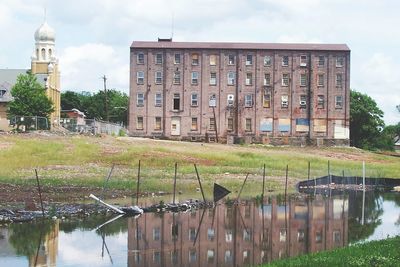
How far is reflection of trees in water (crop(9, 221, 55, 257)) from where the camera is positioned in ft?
91.0

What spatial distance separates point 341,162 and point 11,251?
60.4m

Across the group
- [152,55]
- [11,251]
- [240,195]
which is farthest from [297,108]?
[11,251]

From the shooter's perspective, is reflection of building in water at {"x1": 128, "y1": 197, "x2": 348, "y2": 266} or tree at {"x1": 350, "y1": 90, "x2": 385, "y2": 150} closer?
reflection of building in water at {"x1": 128, "y1": 197, "x2": 348, "y2": 266}

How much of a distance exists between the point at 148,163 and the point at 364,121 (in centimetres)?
7864

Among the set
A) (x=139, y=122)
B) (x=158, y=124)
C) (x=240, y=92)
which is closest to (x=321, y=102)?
(x=240, y=92)

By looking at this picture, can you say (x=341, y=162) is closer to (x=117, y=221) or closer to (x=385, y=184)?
(x=385, y=184)

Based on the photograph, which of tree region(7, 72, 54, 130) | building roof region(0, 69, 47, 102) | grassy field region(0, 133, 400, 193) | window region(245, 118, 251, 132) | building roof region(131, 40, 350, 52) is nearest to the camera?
grassy field region(0, 133, 400, 193)

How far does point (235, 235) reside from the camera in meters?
33.4

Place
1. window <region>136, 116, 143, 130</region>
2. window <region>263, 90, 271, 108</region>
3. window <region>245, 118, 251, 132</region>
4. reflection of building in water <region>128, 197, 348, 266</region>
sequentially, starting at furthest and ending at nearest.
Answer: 1. window <region>263, 90, 271, 108</region>
2. window <region>245, 118, 251, 132</region>
3. window <region>136, 116, 143, 130</region>
4. reflection of building in water <region>128, 197, 348, 266</region>

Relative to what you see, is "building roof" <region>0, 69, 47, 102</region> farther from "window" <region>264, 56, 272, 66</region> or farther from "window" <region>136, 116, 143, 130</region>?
"window" <region>264, 56, 272, 66</region>

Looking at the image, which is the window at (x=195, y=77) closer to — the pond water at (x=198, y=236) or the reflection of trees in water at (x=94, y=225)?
the pond water at (x=198, y=236)

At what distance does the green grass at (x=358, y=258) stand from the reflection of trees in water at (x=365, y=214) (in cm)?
838

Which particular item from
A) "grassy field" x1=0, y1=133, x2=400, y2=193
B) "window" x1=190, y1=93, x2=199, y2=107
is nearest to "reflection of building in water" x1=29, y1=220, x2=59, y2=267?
"grassy field" x1=0, y1=133, x2=400, y2=193

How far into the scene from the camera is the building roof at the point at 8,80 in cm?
11738
